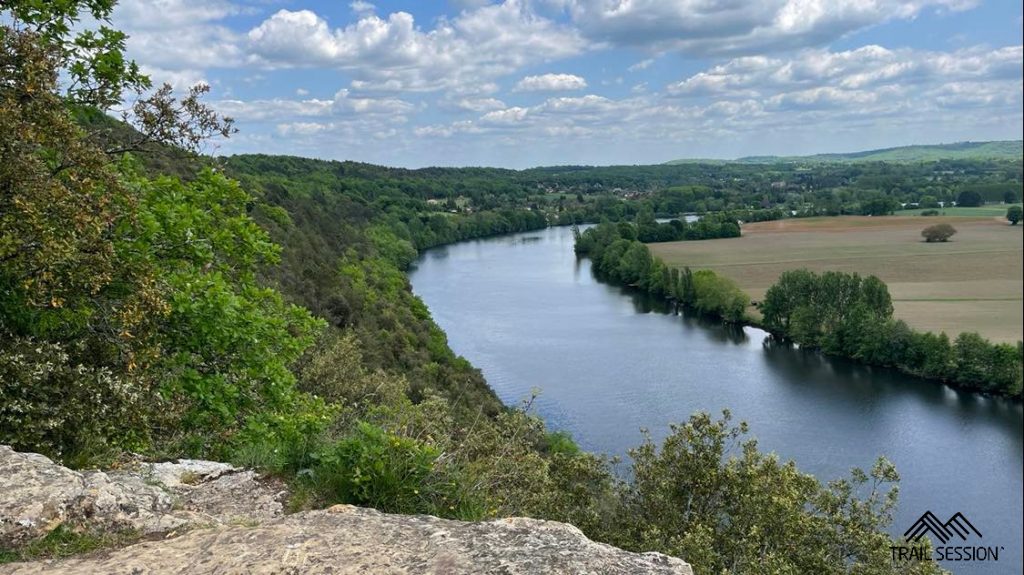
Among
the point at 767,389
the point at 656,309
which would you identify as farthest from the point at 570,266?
the point at 767,389

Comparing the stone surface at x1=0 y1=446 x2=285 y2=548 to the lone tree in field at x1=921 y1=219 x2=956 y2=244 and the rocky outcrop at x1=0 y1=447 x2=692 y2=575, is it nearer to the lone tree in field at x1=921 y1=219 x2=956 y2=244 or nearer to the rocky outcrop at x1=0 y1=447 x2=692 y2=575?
the rocky outcrop at x1=0 y1=447 x2=692 y2=575

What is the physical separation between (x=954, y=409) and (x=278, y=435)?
3011 centimetres

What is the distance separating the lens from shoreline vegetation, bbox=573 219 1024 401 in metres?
26.5

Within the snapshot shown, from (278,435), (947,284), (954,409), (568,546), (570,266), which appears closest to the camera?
(568,546)

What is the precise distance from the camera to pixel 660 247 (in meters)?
79.2

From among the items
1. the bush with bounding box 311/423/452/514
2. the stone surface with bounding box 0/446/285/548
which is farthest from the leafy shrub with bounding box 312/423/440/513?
the stone surface with bounding box 0/446/285/548

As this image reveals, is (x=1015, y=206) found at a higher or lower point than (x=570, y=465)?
higher

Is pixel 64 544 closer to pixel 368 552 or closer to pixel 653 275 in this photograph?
pixel 368 552

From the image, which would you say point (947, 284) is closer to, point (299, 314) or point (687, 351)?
point (299, 314)

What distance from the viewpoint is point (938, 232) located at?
69.4ft

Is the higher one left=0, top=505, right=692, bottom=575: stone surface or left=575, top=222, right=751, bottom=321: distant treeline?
left=0, top=505, right=692, bottom=575: stone surface

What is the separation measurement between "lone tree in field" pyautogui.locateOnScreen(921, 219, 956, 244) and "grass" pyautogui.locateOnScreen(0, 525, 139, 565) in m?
17.8

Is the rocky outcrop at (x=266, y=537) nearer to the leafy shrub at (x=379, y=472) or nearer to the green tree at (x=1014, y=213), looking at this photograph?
the leafy shrub at (x=379, y=472)

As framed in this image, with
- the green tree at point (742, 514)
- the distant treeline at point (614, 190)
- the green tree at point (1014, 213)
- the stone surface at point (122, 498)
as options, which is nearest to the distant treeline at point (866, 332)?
the distant treeline at point (614, 190)
